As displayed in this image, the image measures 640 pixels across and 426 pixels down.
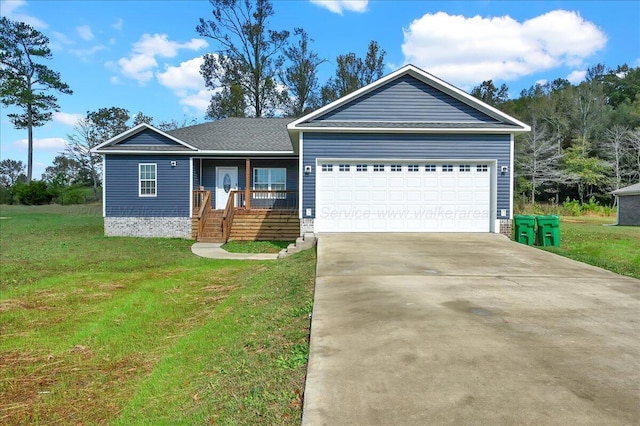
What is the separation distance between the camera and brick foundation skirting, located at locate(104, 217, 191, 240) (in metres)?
15.9

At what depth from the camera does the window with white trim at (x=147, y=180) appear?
16.0m

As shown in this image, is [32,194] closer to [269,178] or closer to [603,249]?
[269,178]

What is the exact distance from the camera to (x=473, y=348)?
3367mm

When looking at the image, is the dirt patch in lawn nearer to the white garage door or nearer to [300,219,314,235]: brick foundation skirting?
[300,219,314,235]: brick foundation skirting

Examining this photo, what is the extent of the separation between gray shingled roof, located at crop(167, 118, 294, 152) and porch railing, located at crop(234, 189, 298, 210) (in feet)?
6.57

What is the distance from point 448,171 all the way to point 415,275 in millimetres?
6780

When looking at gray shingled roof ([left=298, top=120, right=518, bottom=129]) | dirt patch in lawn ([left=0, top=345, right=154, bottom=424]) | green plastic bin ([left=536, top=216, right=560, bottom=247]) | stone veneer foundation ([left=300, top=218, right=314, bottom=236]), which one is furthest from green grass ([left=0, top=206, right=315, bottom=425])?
green plastic bin ([left=536, top=216, right=560, bottom=247])

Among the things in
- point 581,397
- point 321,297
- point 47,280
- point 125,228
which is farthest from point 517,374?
point 125,228

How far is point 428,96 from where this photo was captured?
40.7ft

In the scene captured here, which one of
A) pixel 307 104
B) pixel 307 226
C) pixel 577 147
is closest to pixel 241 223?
pixel 307 226

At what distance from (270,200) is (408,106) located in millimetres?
7582

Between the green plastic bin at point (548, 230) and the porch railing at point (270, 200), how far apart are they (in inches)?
371

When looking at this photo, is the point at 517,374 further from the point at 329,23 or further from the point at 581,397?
the point at 329,23

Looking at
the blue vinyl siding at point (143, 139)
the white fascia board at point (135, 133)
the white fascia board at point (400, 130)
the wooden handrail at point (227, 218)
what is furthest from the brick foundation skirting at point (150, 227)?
the white fascia board at point (400, 130)
